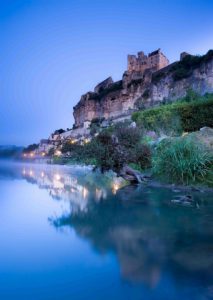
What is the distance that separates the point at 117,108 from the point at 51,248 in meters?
65.9

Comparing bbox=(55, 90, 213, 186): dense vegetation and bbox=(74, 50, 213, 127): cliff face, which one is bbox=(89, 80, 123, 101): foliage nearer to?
bbox=(74, 50, 213, 127): cliff face

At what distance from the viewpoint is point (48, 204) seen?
9023 millimetres

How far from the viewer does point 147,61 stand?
6975 centimetres

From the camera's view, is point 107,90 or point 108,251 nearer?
point 108,251

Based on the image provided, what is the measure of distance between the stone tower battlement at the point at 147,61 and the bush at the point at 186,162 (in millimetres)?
57530

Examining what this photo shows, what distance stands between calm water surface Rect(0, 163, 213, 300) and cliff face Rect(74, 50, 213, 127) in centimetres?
3473

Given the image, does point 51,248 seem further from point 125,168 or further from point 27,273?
point 125,168

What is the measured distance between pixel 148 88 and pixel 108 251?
180ft

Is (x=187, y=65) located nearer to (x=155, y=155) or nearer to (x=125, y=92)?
(x=125, y=92)

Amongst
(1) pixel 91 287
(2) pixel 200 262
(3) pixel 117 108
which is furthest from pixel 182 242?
(3) pixel 117 108

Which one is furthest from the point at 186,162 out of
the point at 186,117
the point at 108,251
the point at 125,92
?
the point at 125,92

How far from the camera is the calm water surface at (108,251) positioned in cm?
327

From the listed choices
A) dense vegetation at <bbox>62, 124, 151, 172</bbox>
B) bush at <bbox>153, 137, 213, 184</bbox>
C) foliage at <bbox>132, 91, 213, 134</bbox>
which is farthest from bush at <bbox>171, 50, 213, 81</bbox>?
bush at <bbox>153, 137, 213, 184</bbox>

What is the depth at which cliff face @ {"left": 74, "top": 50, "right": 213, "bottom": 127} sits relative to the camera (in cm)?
4350
